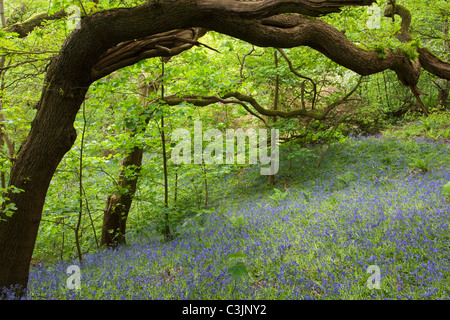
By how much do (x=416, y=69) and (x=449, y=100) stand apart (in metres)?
12.2

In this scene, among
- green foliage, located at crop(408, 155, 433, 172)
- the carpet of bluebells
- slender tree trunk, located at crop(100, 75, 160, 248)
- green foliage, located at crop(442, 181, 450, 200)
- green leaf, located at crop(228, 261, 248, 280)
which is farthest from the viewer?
green foliage, located at crop(408, 155, 433, 172)

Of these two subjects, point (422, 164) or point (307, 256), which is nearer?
point (307, 256)

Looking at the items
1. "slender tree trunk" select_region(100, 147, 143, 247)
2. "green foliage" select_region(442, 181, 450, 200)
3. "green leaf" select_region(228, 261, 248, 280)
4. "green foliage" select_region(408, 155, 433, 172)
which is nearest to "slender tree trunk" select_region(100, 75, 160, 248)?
"slender tree trunk" select_region(100, 147, 143, 247)

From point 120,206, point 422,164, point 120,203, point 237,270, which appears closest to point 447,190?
point 422,164

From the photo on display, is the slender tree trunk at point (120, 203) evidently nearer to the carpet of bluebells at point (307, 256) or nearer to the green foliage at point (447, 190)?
the carpet of bluebells at point (307, 256)

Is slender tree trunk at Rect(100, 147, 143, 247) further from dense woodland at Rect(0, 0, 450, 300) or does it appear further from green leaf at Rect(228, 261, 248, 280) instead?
green leaf at Rect(228, 261, 248, 280)

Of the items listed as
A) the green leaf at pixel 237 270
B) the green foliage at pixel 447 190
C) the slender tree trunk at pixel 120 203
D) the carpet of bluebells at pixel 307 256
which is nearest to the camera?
the green leaf at pixel 237 270

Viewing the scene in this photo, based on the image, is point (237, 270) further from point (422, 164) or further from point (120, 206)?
point (422, 164)

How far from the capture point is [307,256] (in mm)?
3709

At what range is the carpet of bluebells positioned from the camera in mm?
3008

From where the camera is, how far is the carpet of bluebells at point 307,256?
301 centimetres

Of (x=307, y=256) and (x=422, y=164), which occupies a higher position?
(x=422, y=164)

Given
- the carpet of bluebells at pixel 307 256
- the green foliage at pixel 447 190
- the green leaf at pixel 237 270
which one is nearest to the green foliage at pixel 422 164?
the carpet of bluebells at pixel 307 256
